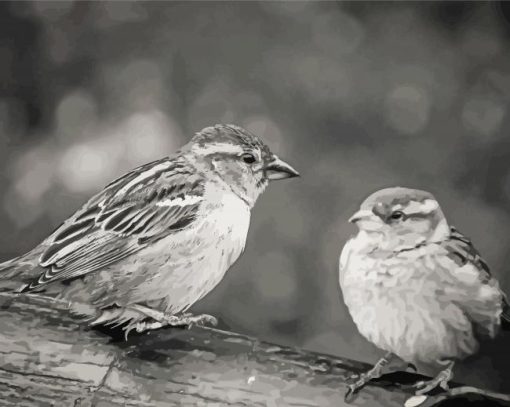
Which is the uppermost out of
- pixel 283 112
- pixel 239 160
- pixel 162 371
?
pixel 283 112

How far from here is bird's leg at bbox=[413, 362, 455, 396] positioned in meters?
1.17

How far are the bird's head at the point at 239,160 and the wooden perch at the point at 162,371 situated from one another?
15.4 inches

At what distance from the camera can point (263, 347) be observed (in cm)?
122

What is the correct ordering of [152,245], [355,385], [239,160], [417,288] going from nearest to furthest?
[355,385]
[417,288]
[152,245]
[239,160]

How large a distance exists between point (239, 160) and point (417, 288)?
496 mm

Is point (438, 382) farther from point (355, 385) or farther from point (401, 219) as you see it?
point (401, 219)

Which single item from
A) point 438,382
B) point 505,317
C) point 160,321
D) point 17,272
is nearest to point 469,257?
point 505,317

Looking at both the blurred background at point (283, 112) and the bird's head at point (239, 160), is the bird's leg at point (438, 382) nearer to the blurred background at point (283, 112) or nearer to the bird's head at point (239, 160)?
the blurred background at point (283, 112)

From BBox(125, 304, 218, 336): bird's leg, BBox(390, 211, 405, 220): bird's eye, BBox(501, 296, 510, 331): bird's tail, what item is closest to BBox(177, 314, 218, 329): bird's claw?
BBox(125, 304, 218, 336): bird's leg

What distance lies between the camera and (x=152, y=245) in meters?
1.43

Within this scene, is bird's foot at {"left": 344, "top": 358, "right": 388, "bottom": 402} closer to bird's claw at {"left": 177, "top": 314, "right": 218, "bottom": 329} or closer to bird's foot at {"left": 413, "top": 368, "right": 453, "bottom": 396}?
bird's foot at {"left": 413, "top": 368, "right": 453, "bottom": 396}

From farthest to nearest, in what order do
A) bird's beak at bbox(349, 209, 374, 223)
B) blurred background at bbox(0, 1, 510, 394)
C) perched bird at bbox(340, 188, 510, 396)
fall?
blurred background at bbox(0, 1, 510, 394)
bird's beak at bbox(349, 209, 374, 223)
perched bird at bbox(340, 188, 510, 396)

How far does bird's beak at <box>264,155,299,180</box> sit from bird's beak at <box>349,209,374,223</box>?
20 centimetres

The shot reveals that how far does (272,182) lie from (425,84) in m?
0.43
